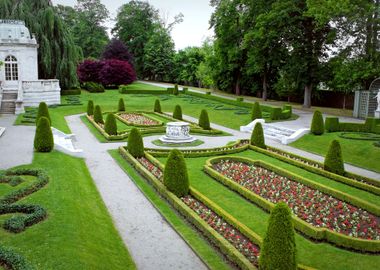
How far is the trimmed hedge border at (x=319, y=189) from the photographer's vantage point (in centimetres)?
1010

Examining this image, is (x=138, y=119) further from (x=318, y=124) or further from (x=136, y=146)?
(x=318, y=124)

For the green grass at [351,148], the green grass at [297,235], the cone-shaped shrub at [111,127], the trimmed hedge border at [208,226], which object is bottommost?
the green grass at [297,235]

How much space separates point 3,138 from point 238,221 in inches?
625

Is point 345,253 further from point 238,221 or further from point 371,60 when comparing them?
point 371,60

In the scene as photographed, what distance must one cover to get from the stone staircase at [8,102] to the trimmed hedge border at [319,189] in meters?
22.6

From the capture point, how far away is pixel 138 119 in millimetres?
33031

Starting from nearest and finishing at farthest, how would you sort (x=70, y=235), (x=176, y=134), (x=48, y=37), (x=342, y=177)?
(x=70, y=235)
(x=342, y=177)
(x=176, y=134)
(x=48, y=37)

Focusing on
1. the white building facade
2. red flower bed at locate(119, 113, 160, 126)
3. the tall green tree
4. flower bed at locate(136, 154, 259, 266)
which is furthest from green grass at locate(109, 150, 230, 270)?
the tall green tree

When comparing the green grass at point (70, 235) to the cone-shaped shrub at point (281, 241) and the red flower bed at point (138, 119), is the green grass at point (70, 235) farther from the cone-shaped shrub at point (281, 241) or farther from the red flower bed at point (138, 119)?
the red flower bed at point (138, 119)

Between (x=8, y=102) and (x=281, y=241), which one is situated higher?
(x=8, y=102)

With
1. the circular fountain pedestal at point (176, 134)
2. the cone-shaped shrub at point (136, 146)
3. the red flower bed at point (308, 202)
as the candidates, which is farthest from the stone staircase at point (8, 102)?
the red flower bed at point (308, 202)

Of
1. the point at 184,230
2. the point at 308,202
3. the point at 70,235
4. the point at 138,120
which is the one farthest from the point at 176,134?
the point at 70,235

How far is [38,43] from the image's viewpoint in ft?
151

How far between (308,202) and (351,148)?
391 inches
